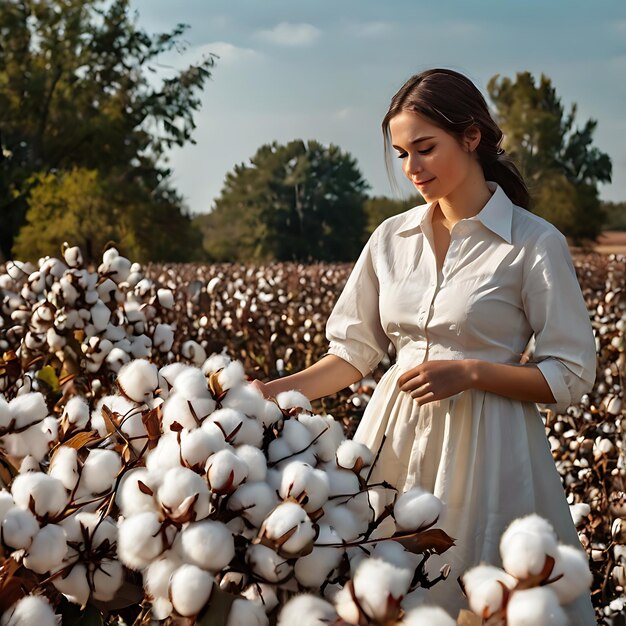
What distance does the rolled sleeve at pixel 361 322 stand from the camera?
2.09 metres

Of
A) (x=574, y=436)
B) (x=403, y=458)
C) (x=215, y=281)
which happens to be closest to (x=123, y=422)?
(x=403, y=458)

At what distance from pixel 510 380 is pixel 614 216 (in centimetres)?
6117

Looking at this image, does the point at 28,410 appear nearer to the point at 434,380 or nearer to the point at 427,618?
the point at 427,618

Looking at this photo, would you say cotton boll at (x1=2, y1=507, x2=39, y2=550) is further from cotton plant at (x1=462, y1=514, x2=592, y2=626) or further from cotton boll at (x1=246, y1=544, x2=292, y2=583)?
cotton plant at (x1=462, y1=514, x2=592, y2=626)

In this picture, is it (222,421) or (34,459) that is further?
(34,459)

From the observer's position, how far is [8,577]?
2.92ft

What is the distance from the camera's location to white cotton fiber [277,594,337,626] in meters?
0.84

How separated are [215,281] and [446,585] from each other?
3.20 m

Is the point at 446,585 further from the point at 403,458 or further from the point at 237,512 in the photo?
the point at 237,512

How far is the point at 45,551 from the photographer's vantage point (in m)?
0.90

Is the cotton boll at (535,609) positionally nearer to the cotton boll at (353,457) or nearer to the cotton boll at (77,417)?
the cotton boll at (353,457)

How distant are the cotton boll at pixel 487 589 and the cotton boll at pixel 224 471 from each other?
0.24 meters

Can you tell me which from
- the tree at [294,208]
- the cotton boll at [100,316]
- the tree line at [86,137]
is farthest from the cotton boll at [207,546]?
the tree at [294,208]

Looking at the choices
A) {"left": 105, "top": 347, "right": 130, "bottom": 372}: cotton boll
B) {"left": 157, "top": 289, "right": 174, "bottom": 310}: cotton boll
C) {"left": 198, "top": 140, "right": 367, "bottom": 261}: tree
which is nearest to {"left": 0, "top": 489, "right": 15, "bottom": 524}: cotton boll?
{"left": 105, "top": 347, "right": 130, "bottom": 372}: cotton boll
